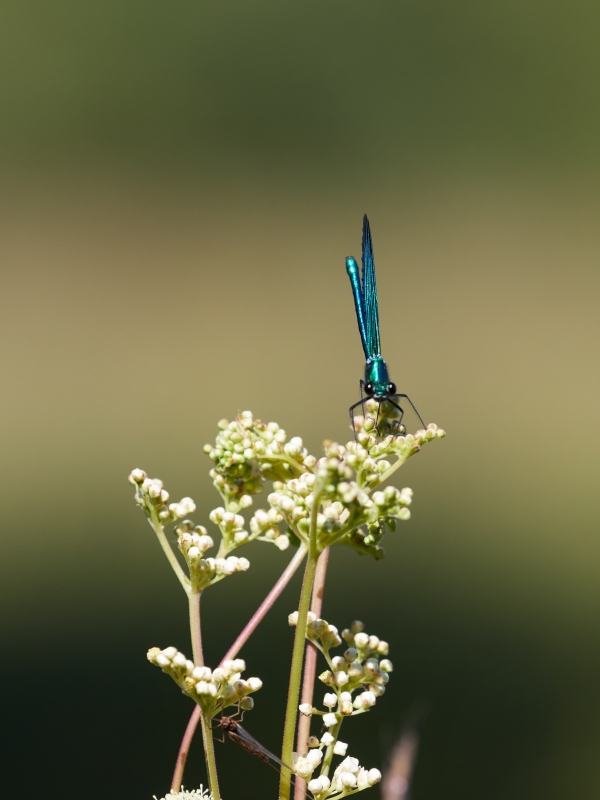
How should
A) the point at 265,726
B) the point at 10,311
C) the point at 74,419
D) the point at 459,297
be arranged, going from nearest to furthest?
the point at 265,726, the point at 74,419, the point at 10,311, the point at 459,297

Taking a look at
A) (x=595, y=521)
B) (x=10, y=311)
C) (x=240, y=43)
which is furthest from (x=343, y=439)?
(x=240, y=43)

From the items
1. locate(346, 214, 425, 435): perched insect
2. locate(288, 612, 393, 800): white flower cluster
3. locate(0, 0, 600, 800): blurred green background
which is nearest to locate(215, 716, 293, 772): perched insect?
locate(288, 612, 393, 800): white flower cluster

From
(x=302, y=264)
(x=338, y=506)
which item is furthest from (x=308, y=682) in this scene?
(x=302, y=264)

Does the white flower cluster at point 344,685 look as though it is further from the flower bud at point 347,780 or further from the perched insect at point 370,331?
the perched insect at point 370,331

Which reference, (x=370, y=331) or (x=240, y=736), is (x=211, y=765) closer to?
(x=240, y=736)

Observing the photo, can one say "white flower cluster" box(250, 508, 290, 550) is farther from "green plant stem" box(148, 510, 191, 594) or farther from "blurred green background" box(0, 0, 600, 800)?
"blurred green background" box(0, 0, 600, 800)

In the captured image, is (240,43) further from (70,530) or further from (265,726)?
(265,726)
